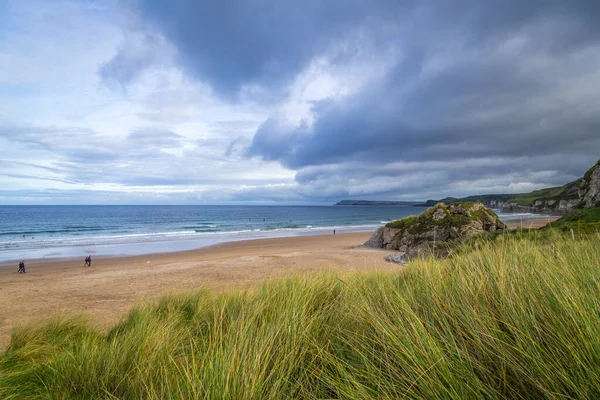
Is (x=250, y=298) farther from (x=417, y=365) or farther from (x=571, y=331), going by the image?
(x=571, y=331)

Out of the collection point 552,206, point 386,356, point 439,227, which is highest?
point 386,356

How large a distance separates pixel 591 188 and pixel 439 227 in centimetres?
1248

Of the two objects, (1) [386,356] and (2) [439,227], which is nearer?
(1) [386,356]

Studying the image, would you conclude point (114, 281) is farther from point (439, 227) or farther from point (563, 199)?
point (563, 199)

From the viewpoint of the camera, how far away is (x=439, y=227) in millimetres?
21406

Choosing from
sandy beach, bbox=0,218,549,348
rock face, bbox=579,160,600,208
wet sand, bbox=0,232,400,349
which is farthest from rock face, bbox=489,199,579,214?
wet sand, bbox=0,232,400,349

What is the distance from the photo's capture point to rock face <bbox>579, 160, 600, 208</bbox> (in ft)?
70.9

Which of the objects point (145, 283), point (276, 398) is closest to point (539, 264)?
point (276, 398)

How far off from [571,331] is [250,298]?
383cm

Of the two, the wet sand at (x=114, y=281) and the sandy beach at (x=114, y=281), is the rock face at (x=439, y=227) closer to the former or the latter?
the wet sand at (x=114, y=281)

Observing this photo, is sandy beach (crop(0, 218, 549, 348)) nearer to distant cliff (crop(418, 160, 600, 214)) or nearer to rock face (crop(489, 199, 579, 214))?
distant cliff (crop(418, 160, 600, 214))

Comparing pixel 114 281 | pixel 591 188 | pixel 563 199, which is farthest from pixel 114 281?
pixel 563 199

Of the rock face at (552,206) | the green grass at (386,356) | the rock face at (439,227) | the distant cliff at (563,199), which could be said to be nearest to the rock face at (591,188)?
the distant cliff at (563,199)

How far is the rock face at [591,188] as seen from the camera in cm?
2162
